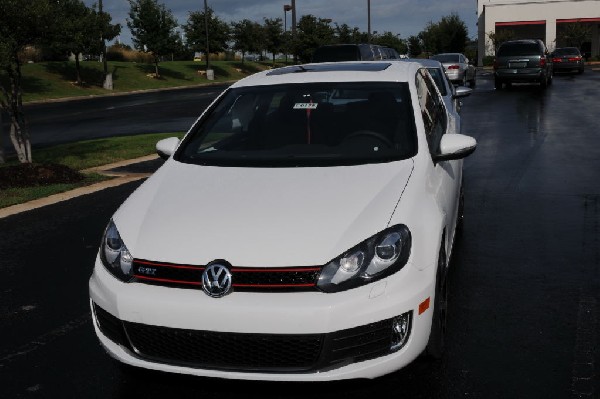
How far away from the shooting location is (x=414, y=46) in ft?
327

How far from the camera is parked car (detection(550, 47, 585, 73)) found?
136 feet

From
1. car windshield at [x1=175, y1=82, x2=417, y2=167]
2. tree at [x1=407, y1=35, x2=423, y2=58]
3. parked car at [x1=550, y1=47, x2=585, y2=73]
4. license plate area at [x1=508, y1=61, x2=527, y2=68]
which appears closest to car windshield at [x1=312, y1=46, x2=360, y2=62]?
license plate area at [x1=508, y1=61, x2=527, y2=68]

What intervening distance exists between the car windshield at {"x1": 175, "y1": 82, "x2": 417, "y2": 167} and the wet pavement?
1.30 metres

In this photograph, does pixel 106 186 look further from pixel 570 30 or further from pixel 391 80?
pixel 570 30

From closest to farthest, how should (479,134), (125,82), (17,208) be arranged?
1. (17,208)
2. (479,134)
3. (125,82)

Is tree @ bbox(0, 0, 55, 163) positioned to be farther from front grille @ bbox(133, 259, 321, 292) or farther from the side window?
front grille @ bbox(133, 259, 321, 292)

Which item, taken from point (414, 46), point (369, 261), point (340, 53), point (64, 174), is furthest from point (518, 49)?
point (414, 46)

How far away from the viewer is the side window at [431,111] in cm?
476

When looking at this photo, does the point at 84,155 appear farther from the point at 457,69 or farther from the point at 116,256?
the point at 457,69

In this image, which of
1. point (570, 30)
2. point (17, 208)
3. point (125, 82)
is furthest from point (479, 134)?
point (570, 30)

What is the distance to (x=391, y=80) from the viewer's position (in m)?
5.06

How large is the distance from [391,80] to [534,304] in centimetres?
187

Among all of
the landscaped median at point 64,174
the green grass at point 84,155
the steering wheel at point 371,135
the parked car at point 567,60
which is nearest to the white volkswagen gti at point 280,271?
the steering wheel at point 371,135

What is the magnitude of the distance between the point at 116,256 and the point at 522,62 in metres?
27.1
